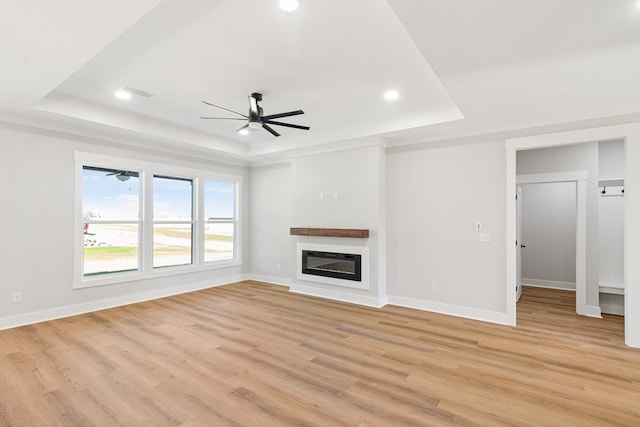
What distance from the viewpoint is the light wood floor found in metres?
2.21

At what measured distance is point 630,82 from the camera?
2.86m

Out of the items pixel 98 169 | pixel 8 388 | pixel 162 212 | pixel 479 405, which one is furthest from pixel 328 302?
pixel 98 169

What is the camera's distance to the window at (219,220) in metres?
6.40

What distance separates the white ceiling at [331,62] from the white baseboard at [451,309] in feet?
8.25

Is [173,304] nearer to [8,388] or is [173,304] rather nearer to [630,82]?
[8,388]

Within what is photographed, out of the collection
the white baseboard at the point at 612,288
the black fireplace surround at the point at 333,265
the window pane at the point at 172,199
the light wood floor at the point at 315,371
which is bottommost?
the light wood floor at the point at 315,371

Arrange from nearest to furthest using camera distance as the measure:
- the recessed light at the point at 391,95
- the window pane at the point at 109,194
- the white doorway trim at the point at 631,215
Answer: the white doorway trim at the point at 631,215 → the recessed light at the point at 391,95 → the window pane at the point at 109,194

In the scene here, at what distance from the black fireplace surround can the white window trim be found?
1980mm

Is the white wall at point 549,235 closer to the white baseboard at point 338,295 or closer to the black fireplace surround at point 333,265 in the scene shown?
the white baseboard at point 338,295

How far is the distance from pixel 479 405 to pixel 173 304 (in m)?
4.50

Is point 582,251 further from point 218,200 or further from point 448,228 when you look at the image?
point 218,200

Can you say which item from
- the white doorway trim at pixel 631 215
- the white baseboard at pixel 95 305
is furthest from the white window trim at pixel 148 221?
the white doorway trim at pixel 631 215

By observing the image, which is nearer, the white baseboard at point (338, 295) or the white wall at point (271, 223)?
the white baseboard at point (338, 295)

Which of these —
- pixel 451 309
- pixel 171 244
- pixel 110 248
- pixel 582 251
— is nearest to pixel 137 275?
pixel 110 248
